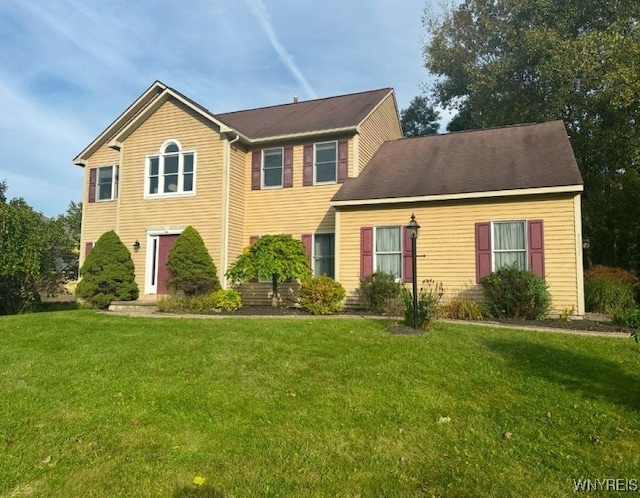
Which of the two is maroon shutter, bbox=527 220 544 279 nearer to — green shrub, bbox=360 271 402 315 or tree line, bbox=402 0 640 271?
green shrub, bbox=360 271 402 315

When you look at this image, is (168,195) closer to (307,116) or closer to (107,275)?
(107,275)

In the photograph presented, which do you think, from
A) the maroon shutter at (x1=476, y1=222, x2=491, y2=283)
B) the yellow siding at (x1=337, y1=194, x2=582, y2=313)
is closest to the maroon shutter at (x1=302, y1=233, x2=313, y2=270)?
the yellow siding at (x1=337, y1=194, x2=582, y2=313)

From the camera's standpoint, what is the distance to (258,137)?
1589cm

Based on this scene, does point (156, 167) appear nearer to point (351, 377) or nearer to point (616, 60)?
point (351, 377)

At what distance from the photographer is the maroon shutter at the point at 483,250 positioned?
12.0 m

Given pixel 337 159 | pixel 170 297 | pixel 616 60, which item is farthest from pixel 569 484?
pixel 616 60

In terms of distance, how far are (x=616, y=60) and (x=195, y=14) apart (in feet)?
46.9

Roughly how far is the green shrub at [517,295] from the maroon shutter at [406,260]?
89.8 inches

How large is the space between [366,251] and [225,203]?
4830 mm

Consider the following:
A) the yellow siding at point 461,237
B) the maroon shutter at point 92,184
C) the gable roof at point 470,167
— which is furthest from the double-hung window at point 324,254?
the maroon shutter at point 92,184

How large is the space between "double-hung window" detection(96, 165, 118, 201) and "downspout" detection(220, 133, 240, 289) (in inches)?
207

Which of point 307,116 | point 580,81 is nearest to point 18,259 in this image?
point 307,116

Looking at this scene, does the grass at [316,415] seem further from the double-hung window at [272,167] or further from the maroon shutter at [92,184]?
the maroon shutter at [92,184]

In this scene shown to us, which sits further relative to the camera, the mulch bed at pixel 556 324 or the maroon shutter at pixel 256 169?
the maroon shutter at pixel 256 169
